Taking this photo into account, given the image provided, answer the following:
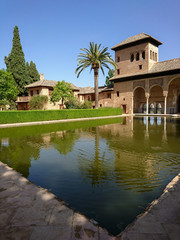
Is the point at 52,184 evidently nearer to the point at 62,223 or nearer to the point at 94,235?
the point at 62,223

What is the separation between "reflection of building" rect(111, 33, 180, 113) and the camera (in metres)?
32.8

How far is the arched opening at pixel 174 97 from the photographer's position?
34.6 meters

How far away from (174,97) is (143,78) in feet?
24.2

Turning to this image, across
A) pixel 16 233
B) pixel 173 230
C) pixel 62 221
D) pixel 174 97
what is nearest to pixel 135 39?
pixel 174 97

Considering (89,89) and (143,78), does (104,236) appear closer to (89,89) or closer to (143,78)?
(143,78)

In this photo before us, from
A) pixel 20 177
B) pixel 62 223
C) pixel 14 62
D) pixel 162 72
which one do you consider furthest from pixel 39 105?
pixel 62 223

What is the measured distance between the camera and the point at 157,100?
38.2 metres

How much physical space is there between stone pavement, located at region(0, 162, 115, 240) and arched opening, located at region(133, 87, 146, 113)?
38090 mm

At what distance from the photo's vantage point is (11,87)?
30.3 metres

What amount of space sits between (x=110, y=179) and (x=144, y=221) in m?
2.02

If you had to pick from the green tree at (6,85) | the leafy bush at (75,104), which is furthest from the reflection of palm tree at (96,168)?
the leafy bush at (75,104)

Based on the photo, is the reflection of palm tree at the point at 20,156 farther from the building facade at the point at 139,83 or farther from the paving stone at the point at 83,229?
the building facade at the point at 139,83

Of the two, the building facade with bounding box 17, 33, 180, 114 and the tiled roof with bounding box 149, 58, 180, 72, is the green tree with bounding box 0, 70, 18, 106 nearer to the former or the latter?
the building facade with bounding box 17, 33, 180, 114

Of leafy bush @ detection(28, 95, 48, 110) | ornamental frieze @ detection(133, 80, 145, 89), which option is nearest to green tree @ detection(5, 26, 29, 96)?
leafy bush @ detection(28, 95, 48, 110)
